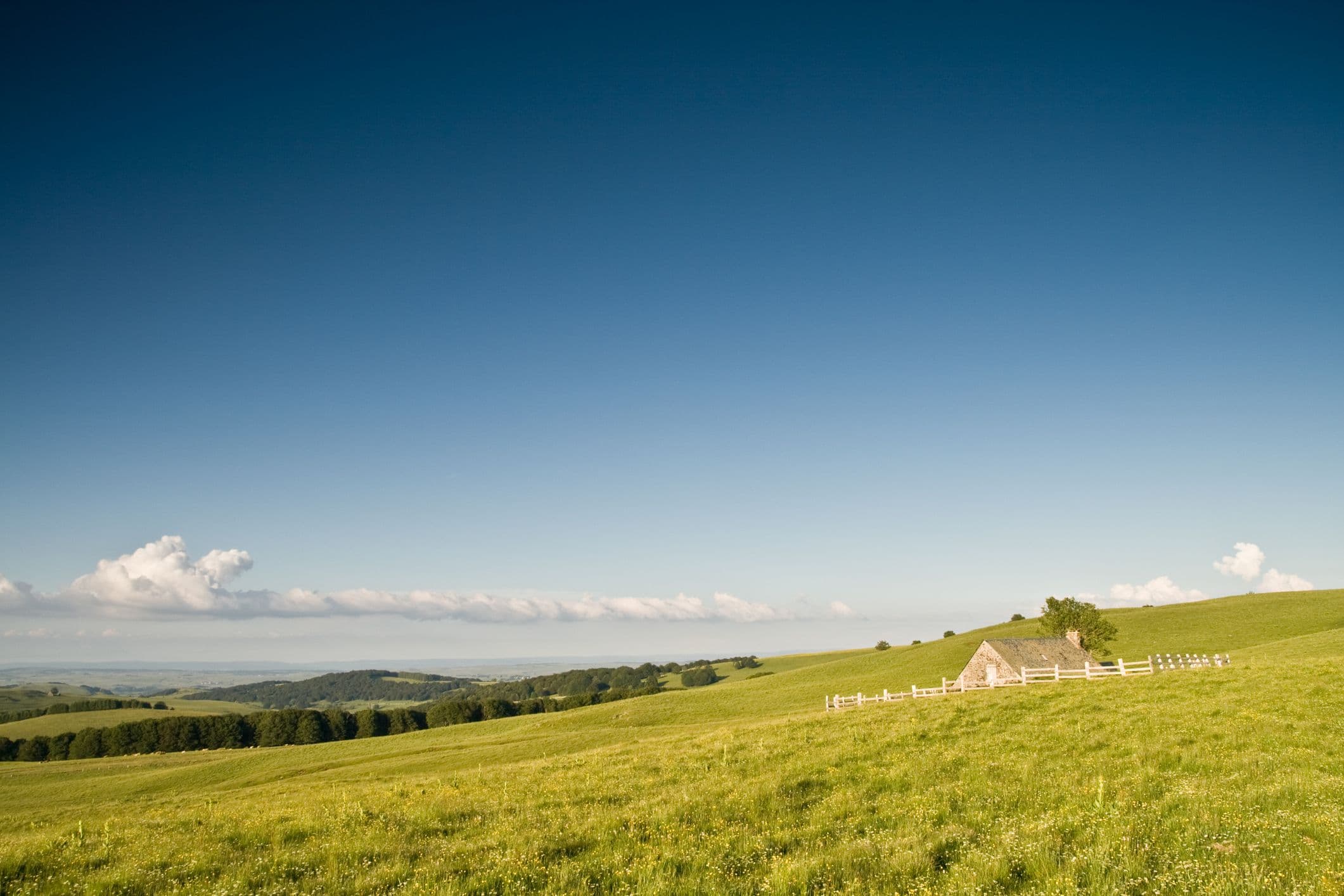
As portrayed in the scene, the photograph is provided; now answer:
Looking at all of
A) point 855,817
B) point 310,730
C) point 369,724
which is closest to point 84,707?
point 310,730

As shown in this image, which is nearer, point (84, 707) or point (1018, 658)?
point (1018, 658)

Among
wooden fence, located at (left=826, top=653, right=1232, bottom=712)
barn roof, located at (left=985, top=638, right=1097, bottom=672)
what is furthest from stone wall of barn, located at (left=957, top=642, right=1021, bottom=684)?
wooden fence, located at (left=826, top=653, right=1232, bottom=712)

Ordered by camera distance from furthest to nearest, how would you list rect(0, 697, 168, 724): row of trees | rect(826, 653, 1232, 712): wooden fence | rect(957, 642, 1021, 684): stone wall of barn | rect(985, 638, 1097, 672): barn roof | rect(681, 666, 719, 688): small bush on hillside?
rect(0, 697, 168, 724): row of trees < rect(681, 666, 719, 688): small bush on hillside < rect(985, 638, 1097, 672): barn roof < rect(957, 642, 1021, 684): stone wall of barn < rect(826, 653, 1232, 712): wooden fence

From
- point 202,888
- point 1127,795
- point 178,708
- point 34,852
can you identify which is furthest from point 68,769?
point 178,708

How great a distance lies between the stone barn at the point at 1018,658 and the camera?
61.7m

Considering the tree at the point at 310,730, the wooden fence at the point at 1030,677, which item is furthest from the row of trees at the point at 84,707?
the wooden fence at the point at 1030,677

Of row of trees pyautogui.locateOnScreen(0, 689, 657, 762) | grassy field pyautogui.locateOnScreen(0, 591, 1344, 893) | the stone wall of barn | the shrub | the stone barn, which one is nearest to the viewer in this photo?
grassy field pyautogui.locateOnScreen(0, 591, 1344, 893)

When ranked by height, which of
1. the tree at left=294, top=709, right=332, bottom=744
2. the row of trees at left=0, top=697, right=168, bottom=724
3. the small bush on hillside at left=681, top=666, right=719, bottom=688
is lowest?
the row of trees at left=0, top=697, right=168, bottom=724

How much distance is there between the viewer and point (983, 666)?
66.0 meters

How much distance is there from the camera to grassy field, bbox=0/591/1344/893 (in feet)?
33.0

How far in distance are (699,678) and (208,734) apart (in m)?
94.1

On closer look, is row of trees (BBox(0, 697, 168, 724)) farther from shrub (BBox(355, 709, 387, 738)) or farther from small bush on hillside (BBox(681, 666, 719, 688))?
small bush on hillside (BBox(681, 666, 719, 688))

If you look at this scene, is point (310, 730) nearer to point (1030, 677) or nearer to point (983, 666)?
point (983, 666)

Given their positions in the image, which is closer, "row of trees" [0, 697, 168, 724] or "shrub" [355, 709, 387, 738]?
"shrub" [355, 709, 387, 738]
